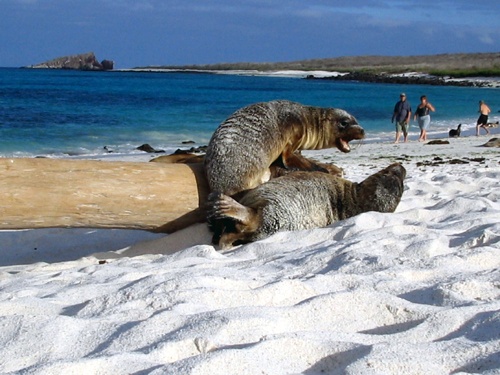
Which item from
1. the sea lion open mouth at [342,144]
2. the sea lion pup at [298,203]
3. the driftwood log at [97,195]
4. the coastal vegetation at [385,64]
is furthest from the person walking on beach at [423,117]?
the coastal vegetation at [385,64]

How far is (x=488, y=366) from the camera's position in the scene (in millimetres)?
2896

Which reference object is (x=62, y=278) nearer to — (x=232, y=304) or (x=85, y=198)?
(x=85, y=198)

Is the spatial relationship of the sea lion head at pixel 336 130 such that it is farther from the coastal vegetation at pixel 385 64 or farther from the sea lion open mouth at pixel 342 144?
the coastal vegetation at pixel 385 64

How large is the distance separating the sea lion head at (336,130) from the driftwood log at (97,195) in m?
1.77

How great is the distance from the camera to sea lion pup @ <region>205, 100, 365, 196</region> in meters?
6.69

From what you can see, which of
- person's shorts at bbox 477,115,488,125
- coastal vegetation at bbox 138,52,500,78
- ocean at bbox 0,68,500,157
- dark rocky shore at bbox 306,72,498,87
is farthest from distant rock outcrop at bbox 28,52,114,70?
person's shorts at bbox 477,115,488,125

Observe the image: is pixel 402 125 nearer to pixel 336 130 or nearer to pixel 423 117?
pixel 423 117

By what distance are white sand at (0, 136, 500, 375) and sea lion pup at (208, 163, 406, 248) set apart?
28 cm

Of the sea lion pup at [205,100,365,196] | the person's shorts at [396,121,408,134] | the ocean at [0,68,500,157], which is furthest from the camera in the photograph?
the ocean at [0,68,500,157]

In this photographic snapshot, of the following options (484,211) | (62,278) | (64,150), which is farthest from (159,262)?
(64,150)

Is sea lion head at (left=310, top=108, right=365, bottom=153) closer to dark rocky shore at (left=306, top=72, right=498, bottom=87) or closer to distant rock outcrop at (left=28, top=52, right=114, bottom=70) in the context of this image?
dark rocky shore at (left=306, top=72, right=498, bottom=87)

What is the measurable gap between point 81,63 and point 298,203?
159708 mm

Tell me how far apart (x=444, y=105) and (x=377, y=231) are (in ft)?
134

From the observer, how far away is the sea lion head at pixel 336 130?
780 cm
